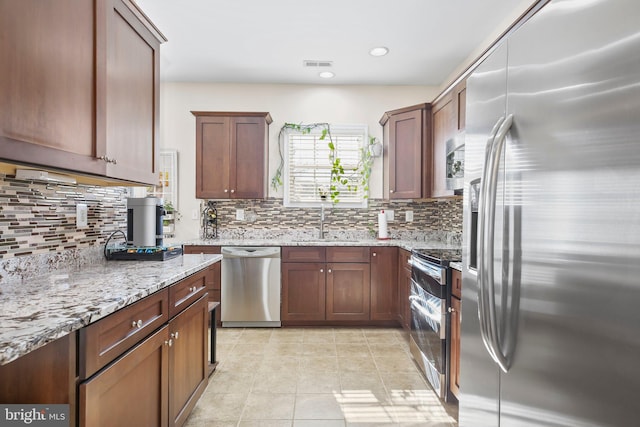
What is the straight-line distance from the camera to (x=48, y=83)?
4.01ft

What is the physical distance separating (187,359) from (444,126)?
2699mm

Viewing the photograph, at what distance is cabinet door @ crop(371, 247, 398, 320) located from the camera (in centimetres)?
347

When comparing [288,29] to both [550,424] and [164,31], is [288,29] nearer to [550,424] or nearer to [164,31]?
[164,31]

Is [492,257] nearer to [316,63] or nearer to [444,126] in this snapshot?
[444,126]

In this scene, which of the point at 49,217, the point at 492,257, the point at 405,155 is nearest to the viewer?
the point at 492,257

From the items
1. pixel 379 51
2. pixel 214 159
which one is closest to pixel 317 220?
pixel 214 159

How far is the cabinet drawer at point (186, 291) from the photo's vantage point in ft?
5.19

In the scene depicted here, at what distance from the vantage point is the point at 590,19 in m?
0.74

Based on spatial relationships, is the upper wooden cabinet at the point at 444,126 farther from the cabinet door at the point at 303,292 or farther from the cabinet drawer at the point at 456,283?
the cabinet door at the point at 303,292

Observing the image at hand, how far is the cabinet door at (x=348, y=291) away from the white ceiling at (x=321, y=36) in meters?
2.11

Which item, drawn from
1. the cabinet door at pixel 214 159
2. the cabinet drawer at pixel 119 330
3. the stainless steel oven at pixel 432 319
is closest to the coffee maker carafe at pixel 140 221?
the cabinet drawer at pixel 119 330

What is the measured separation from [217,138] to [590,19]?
3386 millimetres

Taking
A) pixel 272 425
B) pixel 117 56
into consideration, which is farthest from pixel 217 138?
pixel 272 425

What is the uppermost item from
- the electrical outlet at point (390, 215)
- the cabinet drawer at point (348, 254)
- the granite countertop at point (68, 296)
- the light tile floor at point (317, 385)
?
the electrical outlet at point (390, 215)
